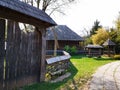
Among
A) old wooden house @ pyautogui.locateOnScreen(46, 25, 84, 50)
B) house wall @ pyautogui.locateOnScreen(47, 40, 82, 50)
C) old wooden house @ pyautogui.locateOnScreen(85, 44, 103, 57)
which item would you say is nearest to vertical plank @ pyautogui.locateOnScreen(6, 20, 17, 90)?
old wooden house @ pyautogui.locateOnScreen(85, 44, 103, 57)

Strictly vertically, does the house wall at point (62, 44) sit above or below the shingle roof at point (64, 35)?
below

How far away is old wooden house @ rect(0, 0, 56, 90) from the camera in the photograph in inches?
344

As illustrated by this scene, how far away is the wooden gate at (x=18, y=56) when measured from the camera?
346 inches

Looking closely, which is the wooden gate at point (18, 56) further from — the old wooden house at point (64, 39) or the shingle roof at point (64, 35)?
the shingle roof at point (64, 35)

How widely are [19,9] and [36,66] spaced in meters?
3.32

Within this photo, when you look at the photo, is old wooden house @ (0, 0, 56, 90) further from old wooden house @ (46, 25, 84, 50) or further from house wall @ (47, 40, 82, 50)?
house wall @ (47, 40, 82, 50)

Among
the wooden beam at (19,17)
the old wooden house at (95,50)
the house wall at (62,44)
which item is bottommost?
the old wooden house at (95,50)

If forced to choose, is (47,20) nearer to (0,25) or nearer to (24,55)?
(24,55)

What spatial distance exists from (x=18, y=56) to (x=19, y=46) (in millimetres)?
362

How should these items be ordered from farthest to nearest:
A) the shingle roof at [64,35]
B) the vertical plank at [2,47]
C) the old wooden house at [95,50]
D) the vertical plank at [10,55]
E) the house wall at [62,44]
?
the shingle roof at [64,35] → the house wall at [62,44] → the old wooden house at [95,50] → the vertical plank at [10,55] → the vertical plank at [2,47]

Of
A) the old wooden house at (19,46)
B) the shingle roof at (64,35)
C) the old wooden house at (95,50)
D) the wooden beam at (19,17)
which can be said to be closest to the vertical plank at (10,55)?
the old wooden house at (19,46)

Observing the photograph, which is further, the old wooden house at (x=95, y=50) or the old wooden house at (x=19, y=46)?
the old wooden house at (x=95, y=50)

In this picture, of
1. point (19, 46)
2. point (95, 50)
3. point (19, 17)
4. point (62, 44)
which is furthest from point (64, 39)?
point (19, 17)

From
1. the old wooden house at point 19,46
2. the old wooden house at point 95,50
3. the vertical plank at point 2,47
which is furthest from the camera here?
the old wooden house at point 95,50
